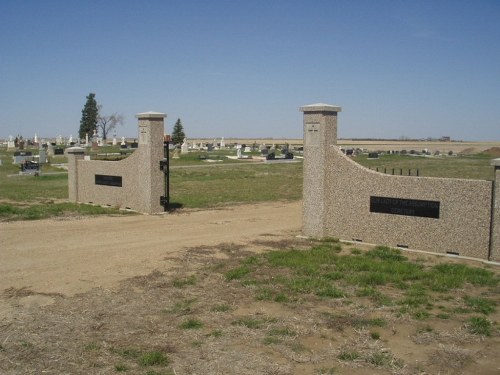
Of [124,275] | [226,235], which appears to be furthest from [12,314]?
[226,235]

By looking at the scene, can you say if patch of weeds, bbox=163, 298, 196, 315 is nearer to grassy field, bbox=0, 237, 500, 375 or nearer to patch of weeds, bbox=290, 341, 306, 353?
grassy field, bbox=0, 237, 500, 375

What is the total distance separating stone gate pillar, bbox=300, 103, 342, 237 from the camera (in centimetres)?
1178

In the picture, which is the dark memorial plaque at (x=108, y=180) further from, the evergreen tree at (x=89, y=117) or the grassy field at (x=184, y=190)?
the evergreen tree at (x=89, y=117)

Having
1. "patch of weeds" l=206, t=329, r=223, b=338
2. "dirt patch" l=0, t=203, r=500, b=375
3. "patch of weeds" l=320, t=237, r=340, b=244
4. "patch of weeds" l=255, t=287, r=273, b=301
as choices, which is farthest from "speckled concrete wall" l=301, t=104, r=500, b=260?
"patch of weeds" l=206, t=329, r=223, b=338

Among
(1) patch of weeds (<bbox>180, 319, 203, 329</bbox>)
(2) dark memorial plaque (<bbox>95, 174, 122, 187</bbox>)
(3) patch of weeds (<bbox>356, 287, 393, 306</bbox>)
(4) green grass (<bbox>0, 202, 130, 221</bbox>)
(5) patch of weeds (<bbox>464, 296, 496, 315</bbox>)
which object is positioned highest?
(2) dark memorial plaque (<bbox>95, 174, 122, 187</bbox>)

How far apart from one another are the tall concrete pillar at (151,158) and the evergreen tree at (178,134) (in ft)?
138

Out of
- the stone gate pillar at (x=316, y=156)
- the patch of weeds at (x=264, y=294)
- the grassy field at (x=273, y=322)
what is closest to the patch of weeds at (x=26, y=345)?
the grassy field at (x=273, y=322)

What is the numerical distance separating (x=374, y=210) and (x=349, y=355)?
20.0 feet

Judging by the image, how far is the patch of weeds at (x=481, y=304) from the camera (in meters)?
Answer: 6.86

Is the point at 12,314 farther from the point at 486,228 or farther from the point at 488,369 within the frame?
the point at 486,228

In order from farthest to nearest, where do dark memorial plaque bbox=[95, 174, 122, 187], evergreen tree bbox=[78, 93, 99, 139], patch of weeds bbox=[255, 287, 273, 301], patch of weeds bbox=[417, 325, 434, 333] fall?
evergreen tree bbox=[78, 93, 99, 139] → dark memorial plaque bbox=[95, 174, 122, 187] → patch of weeds bbox=[255, 287, 273, 301] → patch of weeds bbox=[417, 325, 434, 333]

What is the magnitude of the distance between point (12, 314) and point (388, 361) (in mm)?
4721

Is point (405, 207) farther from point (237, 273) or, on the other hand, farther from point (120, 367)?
point (120, 367)

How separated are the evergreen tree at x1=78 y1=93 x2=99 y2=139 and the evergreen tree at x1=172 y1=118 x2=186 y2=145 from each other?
831 inches
